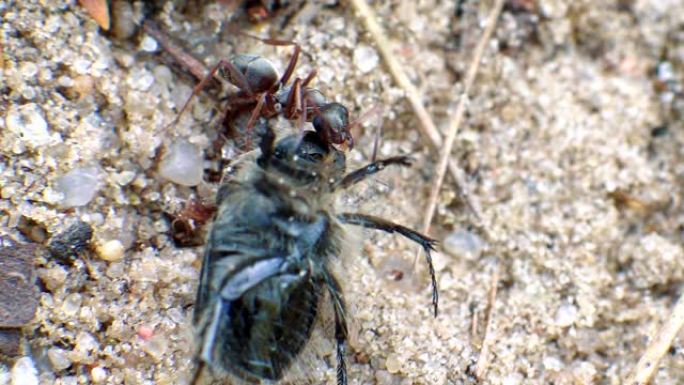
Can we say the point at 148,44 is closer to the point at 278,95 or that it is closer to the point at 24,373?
the point at 278,95

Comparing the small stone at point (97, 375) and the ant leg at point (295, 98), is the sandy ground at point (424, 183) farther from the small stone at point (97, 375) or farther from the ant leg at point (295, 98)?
the ant leg at point (295, 98)

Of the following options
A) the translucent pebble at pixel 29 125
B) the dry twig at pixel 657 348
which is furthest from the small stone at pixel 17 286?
the dry twig at pixel 657 348

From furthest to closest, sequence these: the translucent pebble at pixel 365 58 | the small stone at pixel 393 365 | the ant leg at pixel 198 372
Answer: the translucent pebble at pixel 365 58
the small stone at pixel 393 365
the ant leg at pixel 198 372

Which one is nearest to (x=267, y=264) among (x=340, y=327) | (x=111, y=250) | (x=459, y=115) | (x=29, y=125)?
(x=340, y=327)

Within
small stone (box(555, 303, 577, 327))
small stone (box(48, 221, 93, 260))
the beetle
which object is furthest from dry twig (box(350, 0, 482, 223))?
small stone (box(48, 221, 93, 260))

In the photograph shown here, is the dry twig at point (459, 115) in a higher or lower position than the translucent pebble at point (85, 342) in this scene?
higher

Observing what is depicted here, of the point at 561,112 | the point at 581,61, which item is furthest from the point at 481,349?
the point at 581,61

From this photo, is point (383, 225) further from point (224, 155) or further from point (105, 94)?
point (105, 94)
